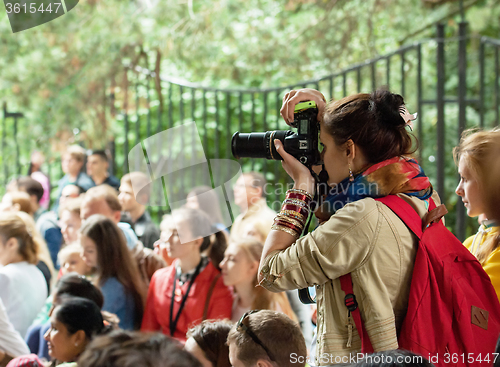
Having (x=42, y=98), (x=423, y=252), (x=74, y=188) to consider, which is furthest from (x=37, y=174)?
A: (x=423, y=252)

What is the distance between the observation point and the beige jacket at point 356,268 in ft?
3.99

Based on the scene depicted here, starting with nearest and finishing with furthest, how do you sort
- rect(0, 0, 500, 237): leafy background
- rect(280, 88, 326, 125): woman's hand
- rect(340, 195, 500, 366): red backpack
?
rect(340, 195, 500, 366): red backpack < rect(280, 88, 326, 125): woman's hand < rect(0, 0, 500, 237): leafy background

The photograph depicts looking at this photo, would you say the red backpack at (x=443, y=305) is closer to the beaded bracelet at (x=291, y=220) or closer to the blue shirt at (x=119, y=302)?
the beaded bracelet at (x=291, y=220)

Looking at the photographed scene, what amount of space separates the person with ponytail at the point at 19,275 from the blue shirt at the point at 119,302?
1.50 ft

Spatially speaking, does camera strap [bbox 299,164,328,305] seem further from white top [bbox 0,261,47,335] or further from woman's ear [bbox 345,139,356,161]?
white top [bbox 0,261,47,335]

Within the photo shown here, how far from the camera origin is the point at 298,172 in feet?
4.49

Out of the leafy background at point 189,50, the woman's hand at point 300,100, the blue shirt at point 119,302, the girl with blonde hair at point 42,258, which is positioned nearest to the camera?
the woman's hand at point 300,100

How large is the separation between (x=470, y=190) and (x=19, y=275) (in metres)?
2.43

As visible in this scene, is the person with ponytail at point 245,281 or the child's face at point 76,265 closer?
the person with ponytail at point 245,281

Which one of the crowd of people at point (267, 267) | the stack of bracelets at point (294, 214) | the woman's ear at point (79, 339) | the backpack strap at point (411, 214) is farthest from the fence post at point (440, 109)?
the woman's ear at point (79, 339)

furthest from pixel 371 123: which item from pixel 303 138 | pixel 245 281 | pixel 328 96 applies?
pixel 328 96

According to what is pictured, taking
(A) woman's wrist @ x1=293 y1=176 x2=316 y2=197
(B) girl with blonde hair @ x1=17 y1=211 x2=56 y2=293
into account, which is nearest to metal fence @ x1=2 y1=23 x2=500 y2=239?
(B) girl with blonde hair @ x1=17 y1=211 x2=56 y2=293

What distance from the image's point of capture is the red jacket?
259 cm

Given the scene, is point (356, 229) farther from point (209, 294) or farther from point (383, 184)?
point (209, 294)
